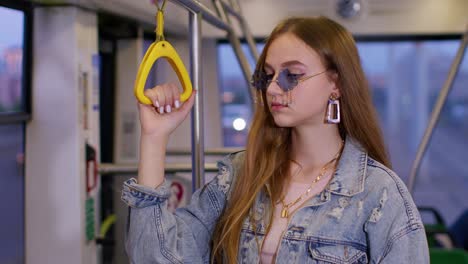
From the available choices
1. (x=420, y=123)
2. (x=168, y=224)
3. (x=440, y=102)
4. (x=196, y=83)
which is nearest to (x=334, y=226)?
(x=168, y=224)

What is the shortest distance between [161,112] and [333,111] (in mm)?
491

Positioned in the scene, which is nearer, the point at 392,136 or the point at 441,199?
the point at 441,199

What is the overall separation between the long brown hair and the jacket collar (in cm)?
3

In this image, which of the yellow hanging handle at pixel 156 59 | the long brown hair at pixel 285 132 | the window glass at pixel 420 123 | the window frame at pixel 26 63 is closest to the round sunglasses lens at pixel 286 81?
the long brown hair at pixel 285 132

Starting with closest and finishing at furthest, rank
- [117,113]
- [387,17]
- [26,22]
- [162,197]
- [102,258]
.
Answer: [162,197]
[26,22]
[102,258]
[117,113]
[387,17]

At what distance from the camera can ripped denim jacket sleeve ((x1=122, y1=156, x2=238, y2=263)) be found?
5.19 ft

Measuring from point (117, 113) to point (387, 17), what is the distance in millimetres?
2514

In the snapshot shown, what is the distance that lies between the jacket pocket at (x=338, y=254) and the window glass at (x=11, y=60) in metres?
2.08

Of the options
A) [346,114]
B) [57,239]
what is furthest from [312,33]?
[57,239]

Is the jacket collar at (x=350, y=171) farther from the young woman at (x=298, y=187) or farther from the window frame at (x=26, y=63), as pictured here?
the window frame at (x=26, y=63)

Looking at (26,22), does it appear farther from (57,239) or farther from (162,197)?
(162,197)

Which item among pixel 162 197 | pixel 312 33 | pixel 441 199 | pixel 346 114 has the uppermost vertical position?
pixel 312 33

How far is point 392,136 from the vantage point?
64.0 feet

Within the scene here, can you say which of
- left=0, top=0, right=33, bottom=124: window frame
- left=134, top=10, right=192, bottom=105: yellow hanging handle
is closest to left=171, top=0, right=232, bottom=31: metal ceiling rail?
left=134, top=10, right=192, bottom=105: yellow hanging handle
